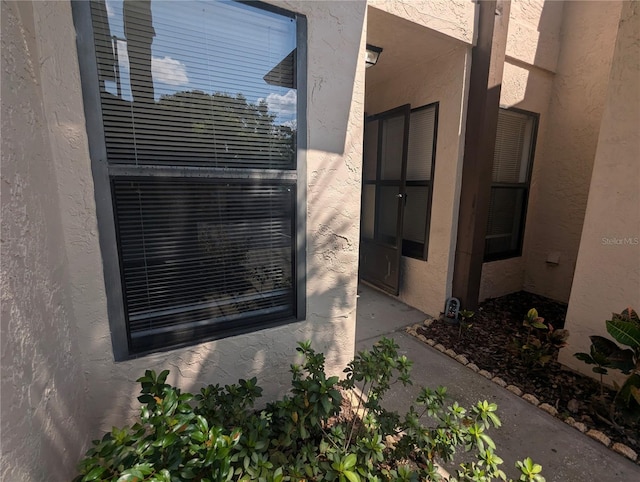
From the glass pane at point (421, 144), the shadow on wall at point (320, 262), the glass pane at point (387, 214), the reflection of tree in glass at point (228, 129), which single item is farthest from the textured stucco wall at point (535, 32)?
the reflection of tree in glass at point (228, 129)

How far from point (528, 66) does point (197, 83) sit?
13.7 feet

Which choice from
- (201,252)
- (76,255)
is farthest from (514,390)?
(76,255)

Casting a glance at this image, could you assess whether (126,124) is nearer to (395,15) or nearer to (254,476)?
(254,476)

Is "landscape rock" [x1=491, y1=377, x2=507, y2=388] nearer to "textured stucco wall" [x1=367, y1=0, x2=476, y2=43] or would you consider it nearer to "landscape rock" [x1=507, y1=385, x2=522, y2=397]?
"landscape rock" [x1=507, y1=385, x2=522, y2=397]

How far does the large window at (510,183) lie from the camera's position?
3.73 meters

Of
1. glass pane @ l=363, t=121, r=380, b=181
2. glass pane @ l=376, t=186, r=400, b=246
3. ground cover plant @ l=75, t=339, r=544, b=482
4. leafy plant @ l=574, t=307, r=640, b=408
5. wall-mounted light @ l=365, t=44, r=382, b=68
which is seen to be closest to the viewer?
ground cover plant @ l=75, t=339, r=544, b=482

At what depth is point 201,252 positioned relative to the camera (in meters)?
1.71

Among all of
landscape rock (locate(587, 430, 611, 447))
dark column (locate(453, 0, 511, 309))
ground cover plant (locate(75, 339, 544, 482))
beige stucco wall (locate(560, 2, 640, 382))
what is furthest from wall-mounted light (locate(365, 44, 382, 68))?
landscape rock (locate(587, 430, 611, 447))

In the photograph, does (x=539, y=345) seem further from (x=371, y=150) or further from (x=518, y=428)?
(x=371, y=150)

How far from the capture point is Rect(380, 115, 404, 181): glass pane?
12.7 ft

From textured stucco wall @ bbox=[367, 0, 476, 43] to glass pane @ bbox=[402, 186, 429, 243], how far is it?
5.44 ft

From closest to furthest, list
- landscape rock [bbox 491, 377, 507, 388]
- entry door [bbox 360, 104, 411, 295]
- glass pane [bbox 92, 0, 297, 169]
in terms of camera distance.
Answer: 1. glass pane [bbox 92, 0, 297, 169]
2. landscape rock [bbox 491, 377, 507, 388]
3. entry door [bbox 360, 104, 411, 295]

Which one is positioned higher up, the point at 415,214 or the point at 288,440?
the point at 415,214

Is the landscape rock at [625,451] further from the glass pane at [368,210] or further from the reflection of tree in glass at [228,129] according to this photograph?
the glass pane at [368,210]
